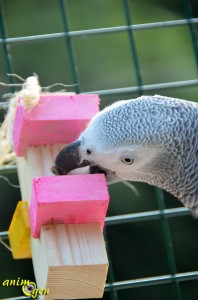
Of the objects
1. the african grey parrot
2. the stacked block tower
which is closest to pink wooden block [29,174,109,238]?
the stacked block tower

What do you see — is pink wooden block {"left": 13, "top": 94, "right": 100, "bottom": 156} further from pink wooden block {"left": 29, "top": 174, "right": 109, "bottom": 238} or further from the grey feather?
pink wooden block {"left": 29, "top": 174, "right": 109, "bottom": 238}

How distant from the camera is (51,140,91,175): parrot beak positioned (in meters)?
1.69

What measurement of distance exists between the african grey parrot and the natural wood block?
144 mm

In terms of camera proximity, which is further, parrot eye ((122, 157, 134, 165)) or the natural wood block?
parrot eye ((122, 157, 134, 165))

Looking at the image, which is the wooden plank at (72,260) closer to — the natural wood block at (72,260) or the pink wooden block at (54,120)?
the natural wood block at (72,260)

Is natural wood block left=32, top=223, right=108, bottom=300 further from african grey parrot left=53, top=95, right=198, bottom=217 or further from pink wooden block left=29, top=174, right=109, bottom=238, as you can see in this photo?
african grey parrot left=53, top=95, right=198, bottom=217

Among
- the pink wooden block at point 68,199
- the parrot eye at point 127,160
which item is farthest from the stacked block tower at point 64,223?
the parrot eye at point 127,160

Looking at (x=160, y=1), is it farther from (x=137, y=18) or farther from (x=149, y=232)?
(x=149, y=232)

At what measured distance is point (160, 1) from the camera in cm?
316

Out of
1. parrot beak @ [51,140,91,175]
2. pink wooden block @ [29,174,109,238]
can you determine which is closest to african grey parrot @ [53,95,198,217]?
parrot beak @ [51,140,91,175]

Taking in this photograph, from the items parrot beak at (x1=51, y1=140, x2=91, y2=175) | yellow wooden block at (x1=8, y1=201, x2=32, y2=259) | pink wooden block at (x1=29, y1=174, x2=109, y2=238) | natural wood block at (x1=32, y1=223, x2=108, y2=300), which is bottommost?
natural wood block at (x1=32, y1=223, x2=108, y2=300)

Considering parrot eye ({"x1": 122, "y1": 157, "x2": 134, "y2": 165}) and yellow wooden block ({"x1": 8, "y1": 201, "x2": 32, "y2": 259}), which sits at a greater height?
parrot eye ({"x1": 122, "y1": 157, "x2": 134, "y2": 165})

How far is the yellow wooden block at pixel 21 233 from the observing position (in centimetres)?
175

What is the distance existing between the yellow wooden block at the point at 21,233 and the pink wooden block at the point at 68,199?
132 millimetres
